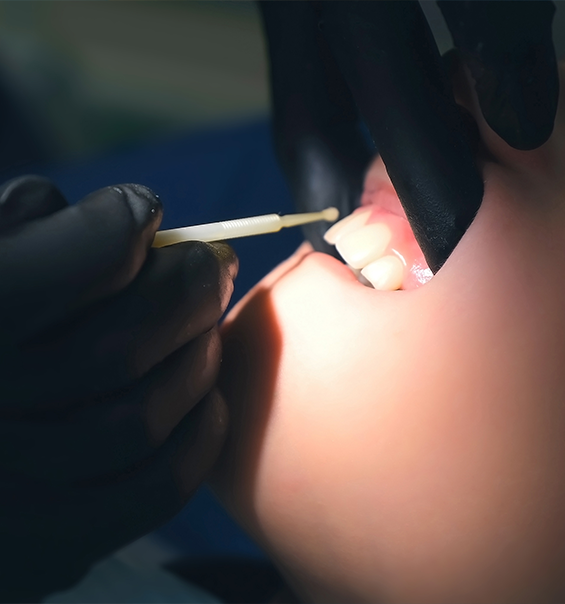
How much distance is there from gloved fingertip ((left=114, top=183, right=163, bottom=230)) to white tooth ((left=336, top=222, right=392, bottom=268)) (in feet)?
0.66

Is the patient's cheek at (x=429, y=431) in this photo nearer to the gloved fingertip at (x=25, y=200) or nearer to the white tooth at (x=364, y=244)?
the white tooth at (x=364, y=244)

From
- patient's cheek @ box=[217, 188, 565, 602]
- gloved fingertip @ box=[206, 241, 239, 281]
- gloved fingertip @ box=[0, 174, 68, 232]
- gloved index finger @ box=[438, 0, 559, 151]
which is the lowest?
patient's cheek @ box=[217, 188, 565, 602]

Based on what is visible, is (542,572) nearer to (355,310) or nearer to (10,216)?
(355,310)

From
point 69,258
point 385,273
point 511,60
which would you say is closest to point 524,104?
point 511,60

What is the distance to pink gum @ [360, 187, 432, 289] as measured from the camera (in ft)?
1.72

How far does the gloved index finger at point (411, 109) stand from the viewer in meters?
0.42

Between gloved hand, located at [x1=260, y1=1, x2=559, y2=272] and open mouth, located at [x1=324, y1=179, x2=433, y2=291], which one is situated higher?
gloved hand, located at [x1=260, y1=1, x2=559, y2=272]

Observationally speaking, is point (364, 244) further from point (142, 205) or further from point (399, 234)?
point (142, 205)

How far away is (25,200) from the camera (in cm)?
40

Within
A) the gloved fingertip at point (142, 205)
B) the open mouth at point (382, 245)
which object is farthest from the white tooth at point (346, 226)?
the gloved fingertip at point (142, 205)

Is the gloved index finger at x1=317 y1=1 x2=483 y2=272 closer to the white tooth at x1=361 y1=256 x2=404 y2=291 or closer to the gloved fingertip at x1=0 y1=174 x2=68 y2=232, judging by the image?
the white tooth at x1=361 y1=256 x2=404 y2=291

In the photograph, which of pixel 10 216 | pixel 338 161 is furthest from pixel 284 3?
pixel 10 216

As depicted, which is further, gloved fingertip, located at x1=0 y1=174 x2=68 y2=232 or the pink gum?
the pink gum

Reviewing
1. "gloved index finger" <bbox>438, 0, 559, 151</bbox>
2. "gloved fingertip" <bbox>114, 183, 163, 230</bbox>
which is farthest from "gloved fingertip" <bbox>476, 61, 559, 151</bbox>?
"gloved fingertip" <bbox>114, 183, 163, 230</bbox>
